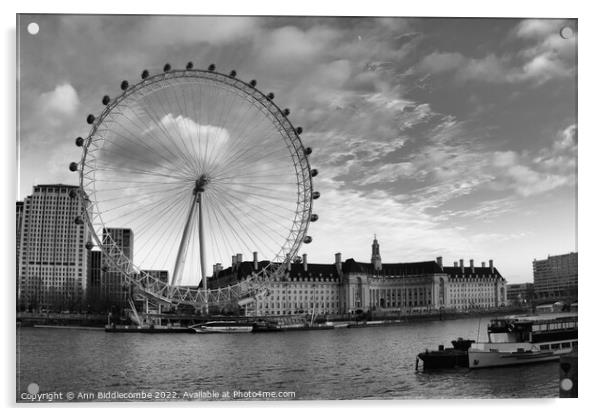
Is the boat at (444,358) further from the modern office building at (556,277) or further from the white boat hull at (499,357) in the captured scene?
the modern office building at (556,277)

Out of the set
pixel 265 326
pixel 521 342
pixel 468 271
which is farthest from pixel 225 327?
pixel 521 342

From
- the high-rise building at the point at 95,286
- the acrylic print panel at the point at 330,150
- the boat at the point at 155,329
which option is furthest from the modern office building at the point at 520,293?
the high-rise building at the point at 95,286

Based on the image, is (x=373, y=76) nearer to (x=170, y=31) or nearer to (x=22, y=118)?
(x=170, y=31)

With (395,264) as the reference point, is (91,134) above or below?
above

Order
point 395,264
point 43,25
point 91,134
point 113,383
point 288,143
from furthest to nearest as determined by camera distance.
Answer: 1. point 395,264
2. point 288,143
3. point 91,134
4. point 113,383
5. point 43,25

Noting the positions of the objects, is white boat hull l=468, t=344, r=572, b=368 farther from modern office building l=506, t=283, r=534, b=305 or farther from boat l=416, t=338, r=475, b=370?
modern office building l=506, t=283, r=534, b=305

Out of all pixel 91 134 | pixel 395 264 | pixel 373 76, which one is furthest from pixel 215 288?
pixel 373 76

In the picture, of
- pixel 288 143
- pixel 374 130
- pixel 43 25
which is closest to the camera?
pixel 43 25

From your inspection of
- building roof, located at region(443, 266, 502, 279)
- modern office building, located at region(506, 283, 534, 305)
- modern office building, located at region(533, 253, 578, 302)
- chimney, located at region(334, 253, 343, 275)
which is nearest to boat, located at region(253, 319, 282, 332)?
chimney, located at region(334, 253, 343, 275)
